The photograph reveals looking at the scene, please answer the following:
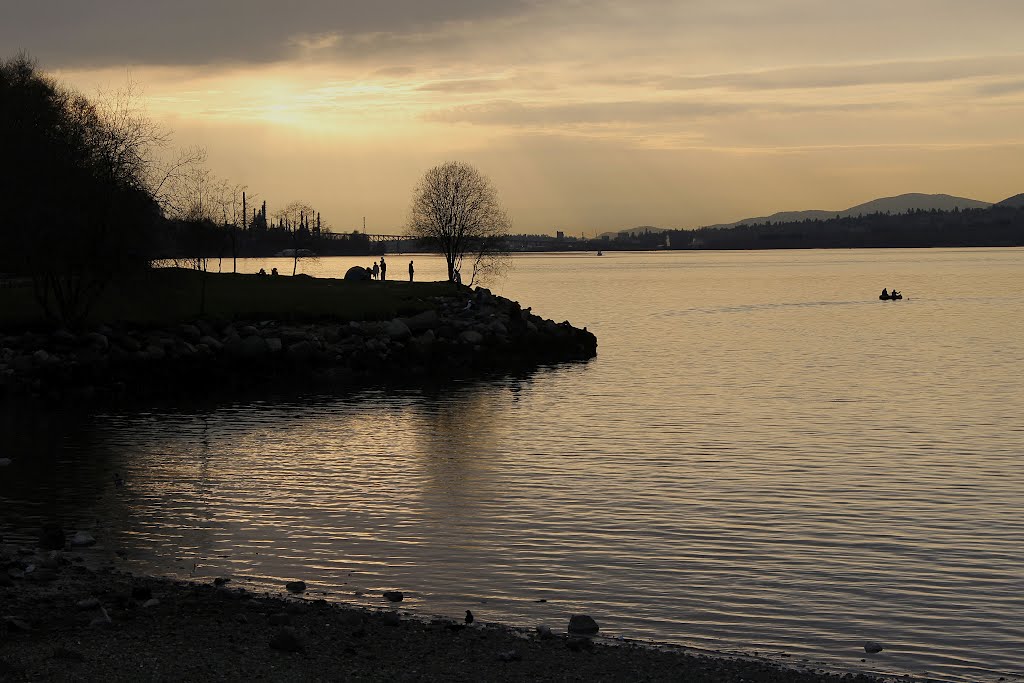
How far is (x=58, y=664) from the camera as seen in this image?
40.9ft

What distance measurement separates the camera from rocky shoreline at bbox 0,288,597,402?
47.5 metres

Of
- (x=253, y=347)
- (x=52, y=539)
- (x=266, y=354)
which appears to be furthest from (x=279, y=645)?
(x=253, y=347)

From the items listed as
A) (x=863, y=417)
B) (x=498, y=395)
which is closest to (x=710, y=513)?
(x=863, y=417)

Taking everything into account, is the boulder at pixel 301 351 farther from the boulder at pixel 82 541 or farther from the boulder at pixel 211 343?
the boulder at pixel 82 541

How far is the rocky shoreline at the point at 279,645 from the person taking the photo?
12.7 m

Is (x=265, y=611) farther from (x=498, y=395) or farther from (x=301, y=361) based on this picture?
(x=301, y=361)

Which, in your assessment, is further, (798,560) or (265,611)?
(798,560)

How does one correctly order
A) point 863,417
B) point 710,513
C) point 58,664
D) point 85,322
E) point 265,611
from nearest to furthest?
point 58,664, point 265,611, point 710,513, point 863,417, point 85,322

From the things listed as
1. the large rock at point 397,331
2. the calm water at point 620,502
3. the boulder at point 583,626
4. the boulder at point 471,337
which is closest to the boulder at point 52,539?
the calm water at point 620,502

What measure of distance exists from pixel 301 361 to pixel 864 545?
124ft

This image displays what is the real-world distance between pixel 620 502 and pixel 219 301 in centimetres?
4372

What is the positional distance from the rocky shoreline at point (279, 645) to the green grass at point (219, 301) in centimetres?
3999

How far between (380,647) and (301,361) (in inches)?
1625

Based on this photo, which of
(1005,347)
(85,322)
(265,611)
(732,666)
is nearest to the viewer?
(732,666)
